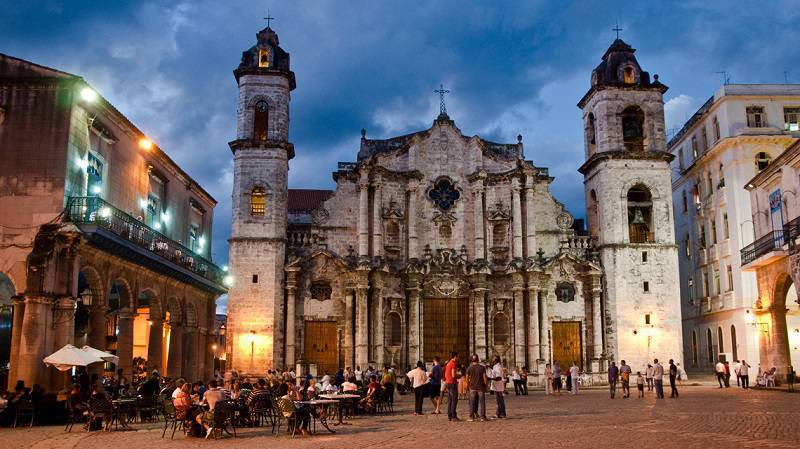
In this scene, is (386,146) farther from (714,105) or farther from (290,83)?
(714,105)

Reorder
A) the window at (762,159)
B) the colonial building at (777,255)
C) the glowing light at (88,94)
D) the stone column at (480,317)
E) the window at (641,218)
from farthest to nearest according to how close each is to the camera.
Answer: the window at (762,159) < the window at (641,218) < the stone column at (480,317) < the colonial building at (777,255) < the glowing light at (88,94)

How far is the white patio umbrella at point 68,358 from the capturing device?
1967cm

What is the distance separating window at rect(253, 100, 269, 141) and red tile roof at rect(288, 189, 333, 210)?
1289 centimetres

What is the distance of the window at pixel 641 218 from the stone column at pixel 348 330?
15.8 metres

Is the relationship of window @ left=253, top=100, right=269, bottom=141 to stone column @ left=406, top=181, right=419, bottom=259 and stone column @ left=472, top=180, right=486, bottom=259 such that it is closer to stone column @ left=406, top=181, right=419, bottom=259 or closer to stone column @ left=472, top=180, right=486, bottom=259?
stone column @ left=406, top=181, right=419, bottom=259

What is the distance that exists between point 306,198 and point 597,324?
82.8ft

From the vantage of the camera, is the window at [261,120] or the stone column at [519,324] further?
the window at [261,120]

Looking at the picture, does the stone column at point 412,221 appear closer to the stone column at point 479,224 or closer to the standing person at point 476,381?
the stone column at point 479,224

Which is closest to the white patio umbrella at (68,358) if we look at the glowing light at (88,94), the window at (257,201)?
the glowing light at (88,94)

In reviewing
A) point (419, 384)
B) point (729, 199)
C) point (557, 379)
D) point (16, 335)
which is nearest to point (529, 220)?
point (557, 379)

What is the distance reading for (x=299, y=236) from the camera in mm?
40469

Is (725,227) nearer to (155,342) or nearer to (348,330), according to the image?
(348,330)

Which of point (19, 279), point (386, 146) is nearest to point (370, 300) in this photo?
point (386, 146)

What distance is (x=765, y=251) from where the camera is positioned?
30906 mm
